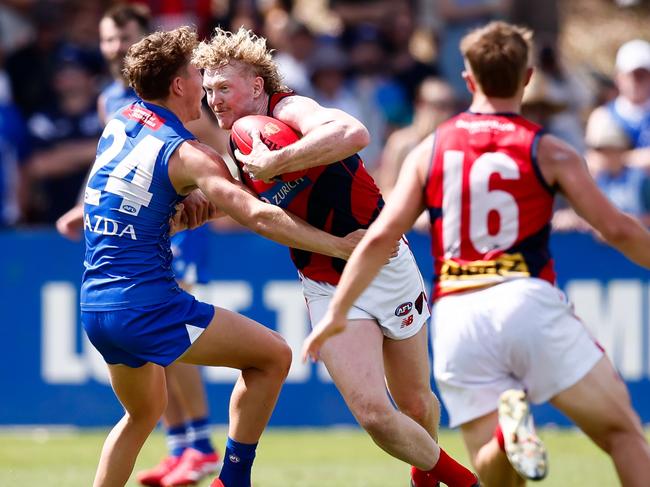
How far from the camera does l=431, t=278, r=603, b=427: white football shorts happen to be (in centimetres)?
518

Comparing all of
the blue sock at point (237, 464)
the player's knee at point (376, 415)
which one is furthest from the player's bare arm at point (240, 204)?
the blue sock at point (237, 464)

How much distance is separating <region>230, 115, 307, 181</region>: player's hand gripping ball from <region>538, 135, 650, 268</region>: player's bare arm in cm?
111

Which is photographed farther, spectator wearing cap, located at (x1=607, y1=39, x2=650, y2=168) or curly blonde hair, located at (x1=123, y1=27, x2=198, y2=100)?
spectator wearing cap, located at (x1=607, y1=39, x2=650, y2=168)

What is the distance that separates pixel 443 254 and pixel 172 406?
2.79 meters

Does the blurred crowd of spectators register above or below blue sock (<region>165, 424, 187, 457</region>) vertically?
above

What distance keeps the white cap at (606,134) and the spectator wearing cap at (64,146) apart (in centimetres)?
452

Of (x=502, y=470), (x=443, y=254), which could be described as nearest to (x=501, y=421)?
(x=502, y=470)

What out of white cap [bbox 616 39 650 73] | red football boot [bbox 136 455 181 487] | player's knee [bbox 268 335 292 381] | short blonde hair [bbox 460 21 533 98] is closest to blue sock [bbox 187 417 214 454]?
red football boot [bbox 136 455 181 487]

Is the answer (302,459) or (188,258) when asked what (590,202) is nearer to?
(188,258)

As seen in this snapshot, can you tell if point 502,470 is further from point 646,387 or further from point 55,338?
point 55,338

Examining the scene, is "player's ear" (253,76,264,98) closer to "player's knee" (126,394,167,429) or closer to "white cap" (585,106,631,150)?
"player's knee" (126,394,167,429)

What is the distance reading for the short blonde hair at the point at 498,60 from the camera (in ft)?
17.3

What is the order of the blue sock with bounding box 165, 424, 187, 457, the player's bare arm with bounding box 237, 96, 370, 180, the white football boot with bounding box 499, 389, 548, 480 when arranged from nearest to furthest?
1. the white football boot with bounding box 499, 389, 548, 480
2. the player's bare arm with bounding box 237, 96, 370, 180
3. the blue sock with bounding box 165, 424, 187, 457

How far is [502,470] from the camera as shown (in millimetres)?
5418
